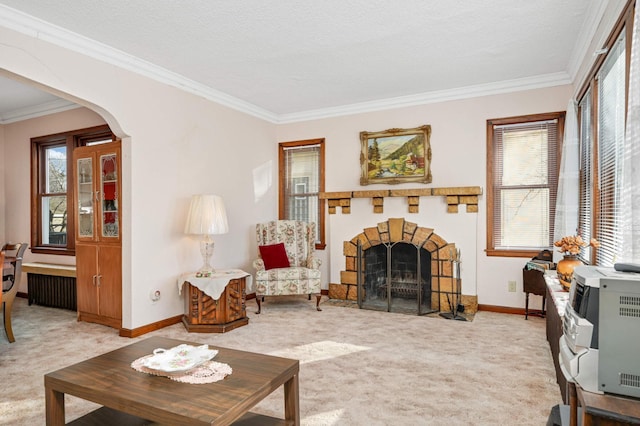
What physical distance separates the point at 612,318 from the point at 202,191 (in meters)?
4.10

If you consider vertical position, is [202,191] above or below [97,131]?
below

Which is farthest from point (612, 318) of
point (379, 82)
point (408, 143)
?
point (408, 143)

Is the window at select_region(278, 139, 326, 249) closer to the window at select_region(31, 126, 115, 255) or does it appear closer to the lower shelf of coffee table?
the window at select_region(31, 126, 115, 255)

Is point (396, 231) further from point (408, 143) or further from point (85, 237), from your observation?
point (85, 237)

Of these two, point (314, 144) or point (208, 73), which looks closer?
point (208, 73)

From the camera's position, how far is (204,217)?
4.07 m

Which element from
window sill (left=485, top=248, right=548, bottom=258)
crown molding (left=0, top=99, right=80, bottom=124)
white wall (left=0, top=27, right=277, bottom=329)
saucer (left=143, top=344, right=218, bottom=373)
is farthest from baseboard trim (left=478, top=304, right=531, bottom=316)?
crown molding (left=0, top=99, right=80, bottom=124)

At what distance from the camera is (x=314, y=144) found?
5754mm

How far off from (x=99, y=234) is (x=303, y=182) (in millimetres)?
2795

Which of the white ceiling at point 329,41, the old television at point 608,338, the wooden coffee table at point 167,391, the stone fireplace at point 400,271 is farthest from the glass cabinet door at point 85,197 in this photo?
the old television at point 608,338

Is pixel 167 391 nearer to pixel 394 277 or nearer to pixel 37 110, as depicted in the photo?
pixel 394 277

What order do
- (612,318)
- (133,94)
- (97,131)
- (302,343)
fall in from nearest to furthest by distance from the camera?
(612,318), (302,343), (133,94), (97,131)

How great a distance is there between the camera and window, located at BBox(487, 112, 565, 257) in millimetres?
4406

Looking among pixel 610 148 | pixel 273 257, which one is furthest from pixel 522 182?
pixel 273 257
